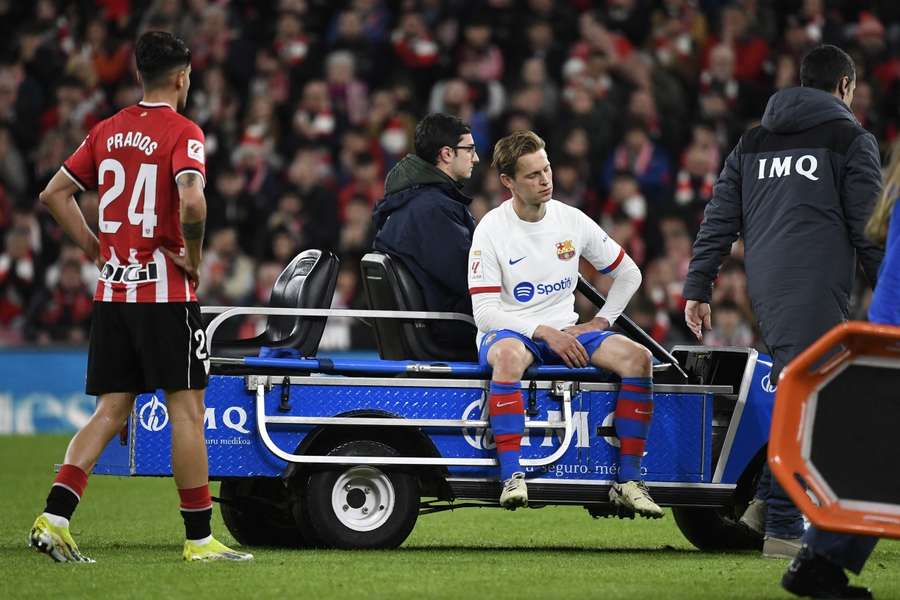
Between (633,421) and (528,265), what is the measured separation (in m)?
0.87

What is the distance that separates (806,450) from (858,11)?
46.7 feet

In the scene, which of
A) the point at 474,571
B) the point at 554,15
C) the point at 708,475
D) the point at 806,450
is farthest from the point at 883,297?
the point at 554,15

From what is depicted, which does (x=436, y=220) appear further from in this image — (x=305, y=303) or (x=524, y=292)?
(x=305, y=303)

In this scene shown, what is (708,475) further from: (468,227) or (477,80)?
(477,80)

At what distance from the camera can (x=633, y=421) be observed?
7.75 metres

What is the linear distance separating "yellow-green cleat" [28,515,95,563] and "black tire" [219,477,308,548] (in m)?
1.38

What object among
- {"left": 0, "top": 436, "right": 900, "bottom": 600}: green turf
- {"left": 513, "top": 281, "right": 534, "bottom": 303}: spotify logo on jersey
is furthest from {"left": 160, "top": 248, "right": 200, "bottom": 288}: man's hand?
{"left": 513, "top": 281, "right": 534, "bottom": 303}: spotify logo on jersey

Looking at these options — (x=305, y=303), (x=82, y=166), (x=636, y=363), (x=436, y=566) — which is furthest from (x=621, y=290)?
(x=82, y=166)

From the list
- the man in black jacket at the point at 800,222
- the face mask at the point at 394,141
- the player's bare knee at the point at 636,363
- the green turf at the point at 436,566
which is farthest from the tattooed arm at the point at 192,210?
the face mask at the point at 394,141

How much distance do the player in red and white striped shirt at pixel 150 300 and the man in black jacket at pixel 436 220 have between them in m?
1.56

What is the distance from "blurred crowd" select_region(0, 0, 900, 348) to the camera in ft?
54.0

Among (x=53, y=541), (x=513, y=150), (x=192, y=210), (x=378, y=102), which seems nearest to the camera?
(x=192, y=210)

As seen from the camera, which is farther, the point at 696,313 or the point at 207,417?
the point at 696,313

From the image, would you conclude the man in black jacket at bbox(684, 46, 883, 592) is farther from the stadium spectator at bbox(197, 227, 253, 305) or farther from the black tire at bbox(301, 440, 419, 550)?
the stadium spectator at bbox(197, 227, 253, 305)
